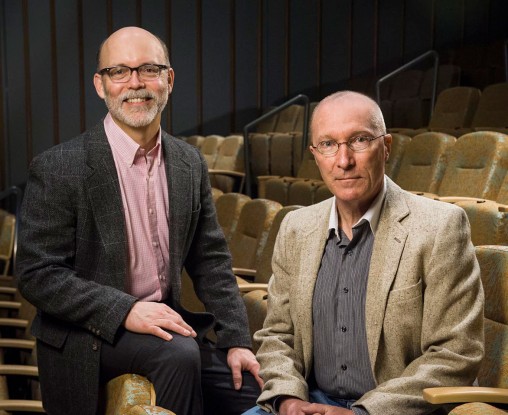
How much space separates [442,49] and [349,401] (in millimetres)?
1982

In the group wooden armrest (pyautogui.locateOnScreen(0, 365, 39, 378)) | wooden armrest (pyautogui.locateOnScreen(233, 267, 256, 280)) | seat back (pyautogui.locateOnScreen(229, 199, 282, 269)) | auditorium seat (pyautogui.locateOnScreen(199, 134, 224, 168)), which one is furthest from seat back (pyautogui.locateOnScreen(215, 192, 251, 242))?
auditorium seat (pyautogui.locateOnScreen(199, 134, 224, 168))

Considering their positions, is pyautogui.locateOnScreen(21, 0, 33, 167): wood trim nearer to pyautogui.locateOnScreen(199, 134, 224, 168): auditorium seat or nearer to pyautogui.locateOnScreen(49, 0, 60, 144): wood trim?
pyautogui.locateOnScreen(49, 0, 60, 144): wood trim

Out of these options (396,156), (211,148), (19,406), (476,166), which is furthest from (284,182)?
(19,406)

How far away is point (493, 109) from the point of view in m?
1.52

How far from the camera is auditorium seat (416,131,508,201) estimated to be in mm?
1005

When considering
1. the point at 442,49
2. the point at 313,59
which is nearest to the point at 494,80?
the point at 442,49

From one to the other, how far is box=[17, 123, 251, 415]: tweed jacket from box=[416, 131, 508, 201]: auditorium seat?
1.88 ft

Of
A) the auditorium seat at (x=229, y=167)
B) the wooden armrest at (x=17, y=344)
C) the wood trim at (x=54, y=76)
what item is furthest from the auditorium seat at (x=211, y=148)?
the wooden armrest at (x=17, y=344)

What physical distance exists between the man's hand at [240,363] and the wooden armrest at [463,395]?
0.17m

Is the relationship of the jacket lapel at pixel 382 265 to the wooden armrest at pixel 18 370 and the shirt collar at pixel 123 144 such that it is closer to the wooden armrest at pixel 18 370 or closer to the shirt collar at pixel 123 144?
the shirt collar at pixel 123 144

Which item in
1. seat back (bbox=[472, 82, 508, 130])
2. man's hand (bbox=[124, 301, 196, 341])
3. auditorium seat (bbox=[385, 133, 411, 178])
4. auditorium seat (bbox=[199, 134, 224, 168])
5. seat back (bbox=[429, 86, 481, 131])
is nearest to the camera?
man's hand (bbox=[124, 301, 196, 341])

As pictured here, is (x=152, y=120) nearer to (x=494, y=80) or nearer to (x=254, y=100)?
(x=494, y=80)

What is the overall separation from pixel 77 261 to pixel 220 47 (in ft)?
6.00

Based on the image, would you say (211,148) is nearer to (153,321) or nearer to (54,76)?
(54,76)
